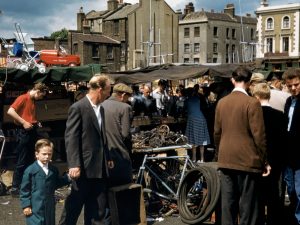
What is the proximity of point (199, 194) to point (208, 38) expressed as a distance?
227ft

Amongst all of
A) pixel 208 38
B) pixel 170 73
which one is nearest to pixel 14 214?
pixel 170 73

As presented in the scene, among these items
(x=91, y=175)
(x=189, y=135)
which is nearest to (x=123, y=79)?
(x=189, y=135)

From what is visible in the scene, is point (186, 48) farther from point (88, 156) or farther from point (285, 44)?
point (88, 156)

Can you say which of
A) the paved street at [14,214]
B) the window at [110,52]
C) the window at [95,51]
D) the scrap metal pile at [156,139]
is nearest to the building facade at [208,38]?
the window at [110,52]

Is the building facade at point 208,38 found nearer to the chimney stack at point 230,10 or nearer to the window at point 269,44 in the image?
Answer: the chimney stack at point 230,10

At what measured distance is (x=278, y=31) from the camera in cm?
6988

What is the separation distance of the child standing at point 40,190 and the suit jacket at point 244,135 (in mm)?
1953

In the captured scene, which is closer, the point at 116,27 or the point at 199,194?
the point at 199,194

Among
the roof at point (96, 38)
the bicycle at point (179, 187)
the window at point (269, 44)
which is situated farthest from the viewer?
the window at point (269, 44)

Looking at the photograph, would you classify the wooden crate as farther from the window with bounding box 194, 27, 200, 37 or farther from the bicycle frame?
the window with bounding box 194, 27, 200, 37

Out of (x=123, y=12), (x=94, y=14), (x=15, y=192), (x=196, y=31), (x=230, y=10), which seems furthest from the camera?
(x=230, y=10)

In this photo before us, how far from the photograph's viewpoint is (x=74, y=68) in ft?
37.9

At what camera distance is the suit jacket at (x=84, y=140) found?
5316mm

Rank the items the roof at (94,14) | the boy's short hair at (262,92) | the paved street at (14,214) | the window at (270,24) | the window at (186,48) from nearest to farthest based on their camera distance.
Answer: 1. the boy's short hair at (262,92)
2. the paved street at (14,214)
3. the roof at (94,14)
4. the window at (270,24)
5. the window at (186,48)
